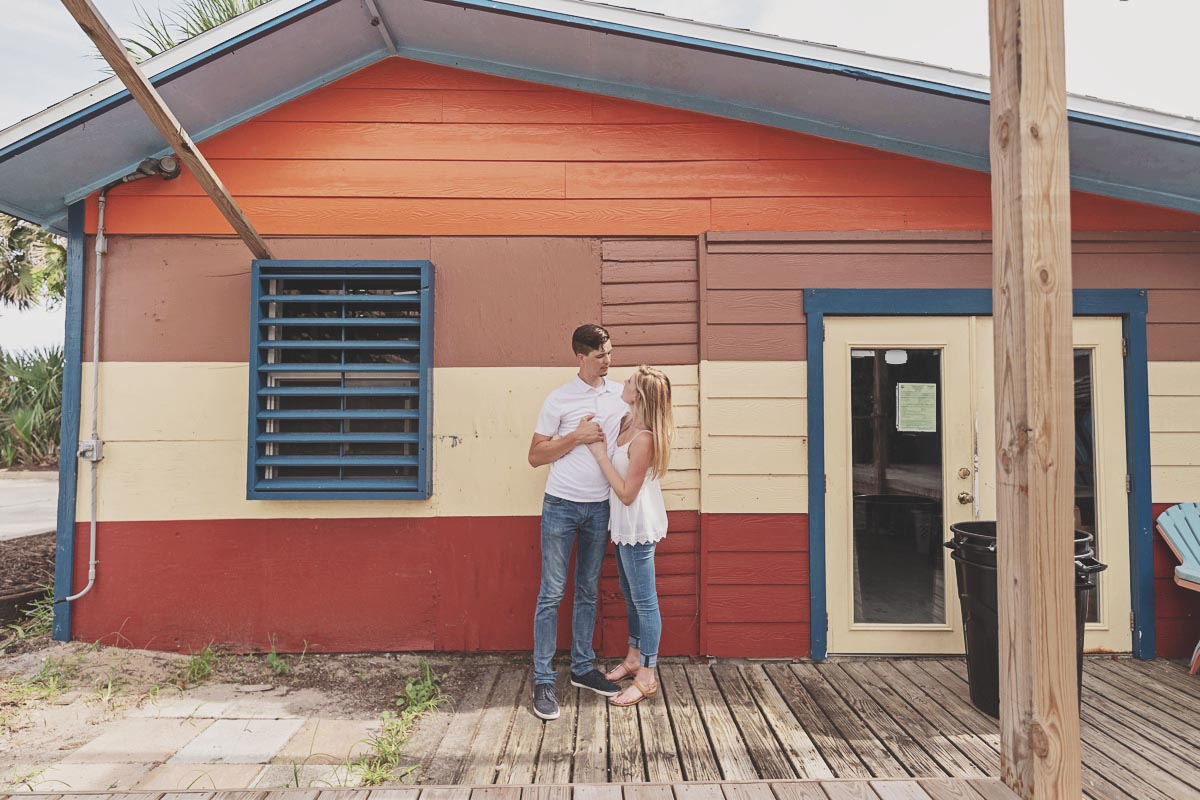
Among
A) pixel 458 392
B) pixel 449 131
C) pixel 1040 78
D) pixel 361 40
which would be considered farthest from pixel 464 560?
pixel 1040 78

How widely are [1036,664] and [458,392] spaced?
2.94 m

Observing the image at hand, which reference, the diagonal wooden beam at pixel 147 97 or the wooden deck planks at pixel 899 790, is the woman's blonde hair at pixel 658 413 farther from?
the diagonal wooden beam at pixel 147 97

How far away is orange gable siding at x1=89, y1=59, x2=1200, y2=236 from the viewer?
3764 mm

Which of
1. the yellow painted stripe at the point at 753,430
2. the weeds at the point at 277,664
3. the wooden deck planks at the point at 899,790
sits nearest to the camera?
the wooden deck planks at the point at 899,790

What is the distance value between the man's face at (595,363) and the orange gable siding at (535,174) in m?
→ 0.98

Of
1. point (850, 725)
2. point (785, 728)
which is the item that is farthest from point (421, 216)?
point (850, 725)

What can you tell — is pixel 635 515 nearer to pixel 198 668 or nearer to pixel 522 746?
pixel 522 746

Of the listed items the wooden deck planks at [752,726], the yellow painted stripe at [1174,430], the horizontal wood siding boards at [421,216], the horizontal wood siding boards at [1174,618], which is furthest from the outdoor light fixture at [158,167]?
the horizontal wood siding boards at [1174,618]

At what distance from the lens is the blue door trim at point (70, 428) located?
3619 mm

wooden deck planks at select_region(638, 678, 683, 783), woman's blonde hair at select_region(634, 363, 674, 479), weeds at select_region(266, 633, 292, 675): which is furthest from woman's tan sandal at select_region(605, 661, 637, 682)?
weeds at select_region(266, 633, 292, 675)

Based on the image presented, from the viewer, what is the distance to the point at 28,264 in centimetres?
1202

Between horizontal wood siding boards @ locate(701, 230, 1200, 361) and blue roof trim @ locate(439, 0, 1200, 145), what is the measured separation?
29.8 inches

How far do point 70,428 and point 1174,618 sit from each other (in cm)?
641

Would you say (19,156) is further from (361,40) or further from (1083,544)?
(1083,544)
